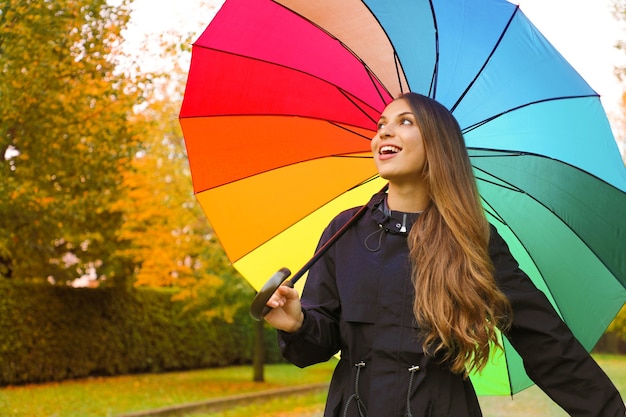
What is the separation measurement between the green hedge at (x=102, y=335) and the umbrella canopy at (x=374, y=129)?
1238 centimetres

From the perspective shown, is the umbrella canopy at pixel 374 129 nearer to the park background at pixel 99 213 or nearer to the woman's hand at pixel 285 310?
the woman's hand at pixel 285 310

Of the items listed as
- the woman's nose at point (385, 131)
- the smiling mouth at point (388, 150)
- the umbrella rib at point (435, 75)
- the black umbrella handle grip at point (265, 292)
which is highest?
the umbrella rib at point (435, 75)

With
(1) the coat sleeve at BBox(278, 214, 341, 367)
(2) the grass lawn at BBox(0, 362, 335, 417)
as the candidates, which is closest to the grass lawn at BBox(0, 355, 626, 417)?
(2) the grass lawn at BBox(0, 362, 335, 417)

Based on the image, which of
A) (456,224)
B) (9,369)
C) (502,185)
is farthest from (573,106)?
(9,369)

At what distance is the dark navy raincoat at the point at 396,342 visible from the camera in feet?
8.97

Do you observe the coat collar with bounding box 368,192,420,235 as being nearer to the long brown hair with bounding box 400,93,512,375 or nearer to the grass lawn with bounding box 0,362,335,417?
the long brown hair with bounding box 400,93,512,375

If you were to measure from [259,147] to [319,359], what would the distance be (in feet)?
4.62

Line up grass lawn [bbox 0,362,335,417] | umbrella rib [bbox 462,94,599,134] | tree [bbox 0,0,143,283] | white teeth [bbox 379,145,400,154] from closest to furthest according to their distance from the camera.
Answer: white teeth [bbox 379,145,400,154]
umbrella rib [bbox 462,94,599,134]
tree [bbox 0,0,143,283]
grass lawn [bbox 0,362,335,417]

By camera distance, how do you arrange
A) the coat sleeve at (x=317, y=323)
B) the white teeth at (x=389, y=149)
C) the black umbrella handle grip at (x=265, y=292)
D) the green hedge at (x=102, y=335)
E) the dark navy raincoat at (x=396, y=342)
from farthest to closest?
A: the green hedge at (x=102, y=335), the white teeth at (x=389, y=149), the coat sleeve at (x=317, y=323), the dark navy raincoat at (x=396, y=342), the black umbrella handle grip at (x=265, y=292)

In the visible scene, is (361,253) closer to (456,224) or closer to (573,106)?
(456,224)

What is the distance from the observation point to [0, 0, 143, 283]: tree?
10023 millimetres

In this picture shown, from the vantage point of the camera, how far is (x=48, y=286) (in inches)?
645

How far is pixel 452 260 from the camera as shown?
2.93 m

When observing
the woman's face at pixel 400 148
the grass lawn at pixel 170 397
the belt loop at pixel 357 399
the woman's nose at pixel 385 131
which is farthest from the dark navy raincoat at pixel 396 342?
the grass lawn at pixel 170 397
